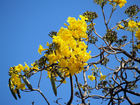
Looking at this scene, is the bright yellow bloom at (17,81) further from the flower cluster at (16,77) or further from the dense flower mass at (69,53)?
the dense flower mass at (69,53)

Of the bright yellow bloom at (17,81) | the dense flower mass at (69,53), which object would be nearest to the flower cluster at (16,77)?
the bright yellow bloom at (17,81)

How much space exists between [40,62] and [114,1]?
8.66ft

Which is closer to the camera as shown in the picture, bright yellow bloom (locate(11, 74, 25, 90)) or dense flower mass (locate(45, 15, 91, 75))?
dense flower mass (locate(45, 15, 91, 75))

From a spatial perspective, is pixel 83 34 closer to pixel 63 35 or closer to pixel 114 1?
pixel 63 35

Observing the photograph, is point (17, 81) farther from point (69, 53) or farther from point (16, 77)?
point (69, 53)

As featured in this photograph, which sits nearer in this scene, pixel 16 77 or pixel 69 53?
pixel 69 53

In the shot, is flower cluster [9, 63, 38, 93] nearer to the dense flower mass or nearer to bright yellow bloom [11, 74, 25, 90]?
bright yellow bloom [11, 74, 25, 90]

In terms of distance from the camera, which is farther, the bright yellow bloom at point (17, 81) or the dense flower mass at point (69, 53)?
the bright yellow bloom at point (17, 81)

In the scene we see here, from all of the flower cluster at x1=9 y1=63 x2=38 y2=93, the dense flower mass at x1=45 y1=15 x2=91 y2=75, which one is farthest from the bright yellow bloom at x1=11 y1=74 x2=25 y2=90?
the dense flower mass at x1=45 y1=15 x2=91 y2=75

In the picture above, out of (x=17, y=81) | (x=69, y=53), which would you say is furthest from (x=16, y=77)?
(x=69, y=53)

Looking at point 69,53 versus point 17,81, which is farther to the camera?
point 17,81

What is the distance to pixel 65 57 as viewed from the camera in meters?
1.92

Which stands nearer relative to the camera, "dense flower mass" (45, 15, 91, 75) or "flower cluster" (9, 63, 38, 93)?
"dense flower mass" (45, 15, 91, 75)

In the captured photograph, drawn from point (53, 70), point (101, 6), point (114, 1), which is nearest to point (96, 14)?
point (101, 6)
